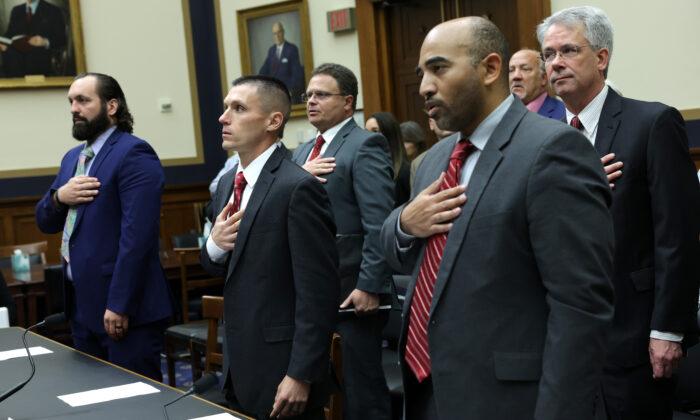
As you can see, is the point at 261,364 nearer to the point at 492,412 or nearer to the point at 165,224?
the point at 492,412

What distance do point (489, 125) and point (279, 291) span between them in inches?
47.7

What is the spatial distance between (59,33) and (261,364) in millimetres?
7869

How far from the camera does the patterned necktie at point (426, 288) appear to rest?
225 centimetres

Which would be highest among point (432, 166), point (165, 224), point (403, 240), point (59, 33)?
point (59, 33)

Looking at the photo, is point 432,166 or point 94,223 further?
point 94,223

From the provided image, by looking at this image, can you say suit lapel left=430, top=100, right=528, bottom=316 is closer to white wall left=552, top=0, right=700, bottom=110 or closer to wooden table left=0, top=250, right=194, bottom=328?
wooden table left=0, top=250, right=194, bottom=328

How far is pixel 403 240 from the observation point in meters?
2.34

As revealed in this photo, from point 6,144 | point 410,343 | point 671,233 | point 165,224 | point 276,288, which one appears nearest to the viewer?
point 410,343

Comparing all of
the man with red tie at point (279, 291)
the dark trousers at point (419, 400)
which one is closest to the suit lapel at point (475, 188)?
the dark trousers at point (419, 400)

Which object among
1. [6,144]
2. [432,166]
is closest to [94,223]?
[432,166]

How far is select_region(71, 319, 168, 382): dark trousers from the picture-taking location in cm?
A: 429

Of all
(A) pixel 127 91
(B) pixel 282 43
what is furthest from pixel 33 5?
(B) pixel 282 43

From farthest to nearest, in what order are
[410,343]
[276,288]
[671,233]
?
[276,288] < [671,233] < [410,343]

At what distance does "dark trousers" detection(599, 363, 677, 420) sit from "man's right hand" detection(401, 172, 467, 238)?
85 cm
